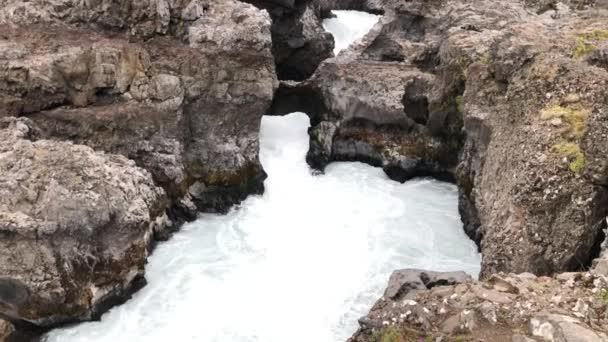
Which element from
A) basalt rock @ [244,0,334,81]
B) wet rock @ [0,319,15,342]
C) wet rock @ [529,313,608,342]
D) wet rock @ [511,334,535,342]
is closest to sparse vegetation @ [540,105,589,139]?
wet rock @ [529,313,608,342]

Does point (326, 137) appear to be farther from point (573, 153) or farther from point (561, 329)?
point (561, 329)

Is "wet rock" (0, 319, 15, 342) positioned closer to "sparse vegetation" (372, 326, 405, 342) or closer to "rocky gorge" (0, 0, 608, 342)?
"rocky gorge" (0, 0, 608, 342)

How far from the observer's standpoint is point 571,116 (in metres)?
15.2

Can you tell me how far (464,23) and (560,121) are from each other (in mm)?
12517

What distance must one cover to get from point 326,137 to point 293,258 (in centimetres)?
824

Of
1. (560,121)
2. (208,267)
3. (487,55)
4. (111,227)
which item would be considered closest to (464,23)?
(487,55)

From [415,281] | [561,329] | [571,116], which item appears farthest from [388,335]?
[571,116]

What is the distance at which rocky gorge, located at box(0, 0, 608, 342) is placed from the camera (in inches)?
515

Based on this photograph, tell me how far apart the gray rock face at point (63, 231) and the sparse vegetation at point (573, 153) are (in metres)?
11.4

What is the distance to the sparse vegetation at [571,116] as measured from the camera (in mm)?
14789

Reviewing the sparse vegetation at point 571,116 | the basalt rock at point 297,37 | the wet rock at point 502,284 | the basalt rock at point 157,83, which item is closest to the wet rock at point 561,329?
the wet rock at point 502,284

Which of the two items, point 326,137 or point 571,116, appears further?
point 326,137

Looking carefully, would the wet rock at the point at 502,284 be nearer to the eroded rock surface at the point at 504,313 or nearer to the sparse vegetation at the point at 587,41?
the eroded rock surface at the point at 504,313

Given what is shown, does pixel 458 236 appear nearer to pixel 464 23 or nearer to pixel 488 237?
pixel 488 237
